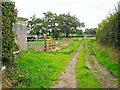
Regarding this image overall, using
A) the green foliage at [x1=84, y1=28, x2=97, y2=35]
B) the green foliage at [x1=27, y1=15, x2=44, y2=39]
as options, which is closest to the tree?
the green foliage at [x1=27, y1=15, x2=44, y2=39]

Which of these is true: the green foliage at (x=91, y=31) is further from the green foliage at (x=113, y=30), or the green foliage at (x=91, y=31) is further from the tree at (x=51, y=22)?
the green foliage at (x=113, y=30)

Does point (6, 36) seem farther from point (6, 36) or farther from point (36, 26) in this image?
point (36, 26)

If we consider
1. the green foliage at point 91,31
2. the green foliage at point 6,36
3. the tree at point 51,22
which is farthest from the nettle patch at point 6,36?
the green foliage at point 91,31

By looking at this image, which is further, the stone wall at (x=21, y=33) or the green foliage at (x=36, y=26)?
the green foliage at (x=36, y=26)

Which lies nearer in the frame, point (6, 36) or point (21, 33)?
point (6, 36)

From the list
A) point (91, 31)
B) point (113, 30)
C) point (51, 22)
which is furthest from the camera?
point (91, 31)

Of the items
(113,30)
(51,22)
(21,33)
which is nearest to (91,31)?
(51,22)

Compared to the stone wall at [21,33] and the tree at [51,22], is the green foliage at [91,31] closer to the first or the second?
the tree at [51,22]

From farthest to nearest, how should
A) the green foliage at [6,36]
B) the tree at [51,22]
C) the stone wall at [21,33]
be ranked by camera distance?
1. the tree at [51,22]
2. the stone wall at [21,33]
3. the green foliage at [6,36]

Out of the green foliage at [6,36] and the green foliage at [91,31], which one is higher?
the green foliage at [91,31]

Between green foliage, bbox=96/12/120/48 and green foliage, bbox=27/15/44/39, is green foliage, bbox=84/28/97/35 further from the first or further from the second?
green foliage, bbox=96/12/120/48

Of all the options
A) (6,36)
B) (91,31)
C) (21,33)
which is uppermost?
(91,31)

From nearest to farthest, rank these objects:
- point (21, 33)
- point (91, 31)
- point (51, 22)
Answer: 1. point (21, 33)
2. point (51, 22)
3. point (91, 31)

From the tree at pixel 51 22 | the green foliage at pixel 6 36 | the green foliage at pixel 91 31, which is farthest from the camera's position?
the green foliage at pixel 91 31
